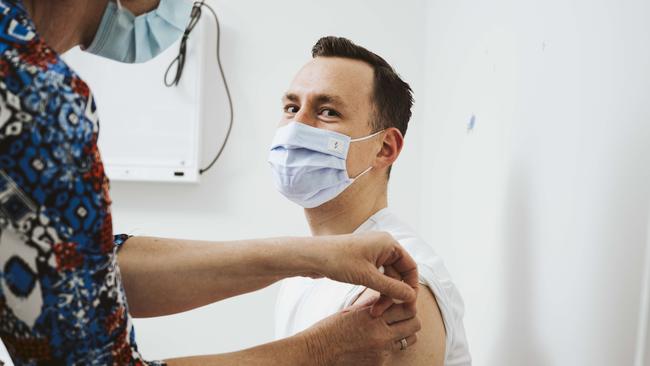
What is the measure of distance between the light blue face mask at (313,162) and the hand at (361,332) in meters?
0.42

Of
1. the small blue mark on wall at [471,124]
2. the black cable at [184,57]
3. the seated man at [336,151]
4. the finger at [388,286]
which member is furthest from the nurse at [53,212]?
the black cable at [184,57]

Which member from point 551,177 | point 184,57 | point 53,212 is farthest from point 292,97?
point 184,57

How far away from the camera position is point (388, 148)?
1.38 meters

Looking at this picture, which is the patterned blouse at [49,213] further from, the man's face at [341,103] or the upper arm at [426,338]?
the man's face at [341,103]

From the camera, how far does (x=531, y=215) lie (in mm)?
1187

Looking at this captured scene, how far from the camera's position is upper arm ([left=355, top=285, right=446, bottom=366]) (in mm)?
999

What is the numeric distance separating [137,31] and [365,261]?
0.56 m

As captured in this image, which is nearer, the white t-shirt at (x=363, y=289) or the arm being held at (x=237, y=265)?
the arm being held at (x=237, y=265)

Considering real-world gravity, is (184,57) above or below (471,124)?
above

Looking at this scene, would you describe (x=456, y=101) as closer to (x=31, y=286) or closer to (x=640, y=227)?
(x=640, y=227)

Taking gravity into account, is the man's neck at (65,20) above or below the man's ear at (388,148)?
above

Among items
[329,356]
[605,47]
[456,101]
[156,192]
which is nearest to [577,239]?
[605,47]

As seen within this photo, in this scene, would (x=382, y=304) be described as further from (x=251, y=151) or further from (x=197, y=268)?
(x=251, y=151)

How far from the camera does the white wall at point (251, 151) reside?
2293mm
